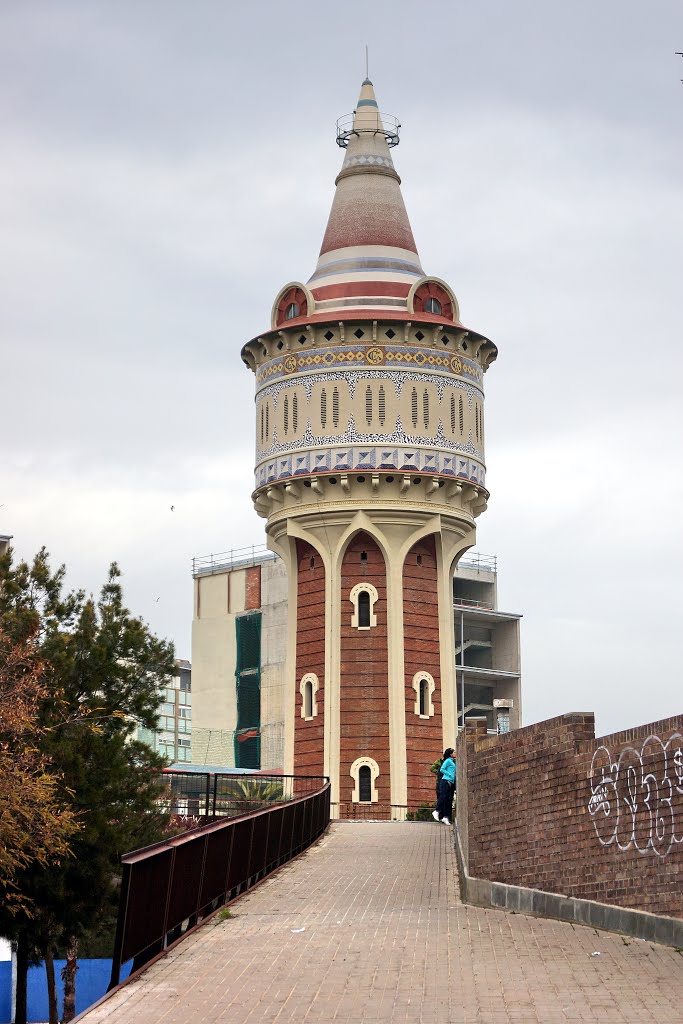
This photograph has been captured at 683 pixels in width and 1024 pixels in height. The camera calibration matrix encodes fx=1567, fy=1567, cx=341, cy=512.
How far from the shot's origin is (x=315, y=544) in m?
49.0

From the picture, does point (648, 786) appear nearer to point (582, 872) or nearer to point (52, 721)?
point (582, 872)

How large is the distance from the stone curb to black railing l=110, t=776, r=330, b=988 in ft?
9.75

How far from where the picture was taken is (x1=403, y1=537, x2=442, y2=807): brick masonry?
47938 mm

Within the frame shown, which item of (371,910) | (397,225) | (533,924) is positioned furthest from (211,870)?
(397,225)

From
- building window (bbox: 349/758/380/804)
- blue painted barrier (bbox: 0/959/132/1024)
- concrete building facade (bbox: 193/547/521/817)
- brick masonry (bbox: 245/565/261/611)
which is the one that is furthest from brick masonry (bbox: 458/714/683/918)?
brick masonry (bbox: 245/565/261/611)

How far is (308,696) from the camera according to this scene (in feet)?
161

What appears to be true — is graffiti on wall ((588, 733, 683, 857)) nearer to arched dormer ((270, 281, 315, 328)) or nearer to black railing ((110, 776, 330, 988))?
black railing ((110, 776, 330, 988))

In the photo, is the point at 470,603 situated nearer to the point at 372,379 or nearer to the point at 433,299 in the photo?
the point at 433,299

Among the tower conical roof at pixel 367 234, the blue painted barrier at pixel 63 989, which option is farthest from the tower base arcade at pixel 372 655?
the blue painted barrier at pixel 63 989

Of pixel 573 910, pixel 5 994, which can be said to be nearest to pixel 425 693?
pixel 5 994

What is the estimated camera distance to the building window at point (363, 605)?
48.6 m

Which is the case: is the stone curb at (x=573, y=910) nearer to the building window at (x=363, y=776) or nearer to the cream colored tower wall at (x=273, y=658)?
the building window at (x=363, y=776)

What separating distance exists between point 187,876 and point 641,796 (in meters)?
4.70

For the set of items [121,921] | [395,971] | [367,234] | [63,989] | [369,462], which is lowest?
[63,989]
